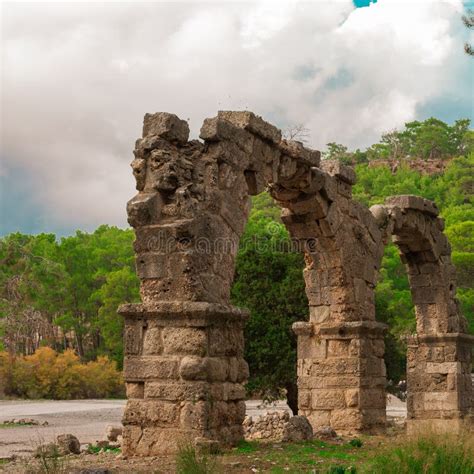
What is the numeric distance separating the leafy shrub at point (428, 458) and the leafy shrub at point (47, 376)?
26.8m

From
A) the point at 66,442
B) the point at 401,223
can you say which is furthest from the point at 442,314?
the point at 66,442

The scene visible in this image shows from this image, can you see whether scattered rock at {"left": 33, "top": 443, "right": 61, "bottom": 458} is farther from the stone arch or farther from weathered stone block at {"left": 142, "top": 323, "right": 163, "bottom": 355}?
the stone arch

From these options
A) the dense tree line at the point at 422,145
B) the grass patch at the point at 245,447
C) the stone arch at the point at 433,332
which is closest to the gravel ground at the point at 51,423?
the grass patch at the point at 245,447

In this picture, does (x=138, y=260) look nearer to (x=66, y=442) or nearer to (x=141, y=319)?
(x=141, y=319)

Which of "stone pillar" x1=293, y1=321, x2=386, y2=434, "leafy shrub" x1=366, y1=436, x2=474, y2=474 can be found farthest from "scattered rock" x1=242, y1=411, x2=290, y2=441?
"leafy shrub" x1=366, y1=436, x2=474, y2=474

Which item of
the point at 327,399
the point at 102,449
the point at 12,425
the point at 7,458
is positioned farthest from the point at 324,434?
the point at 12,425

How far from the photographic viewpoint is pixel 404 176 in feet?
A: 212

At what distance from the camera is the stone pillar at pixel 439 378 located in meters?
15.9

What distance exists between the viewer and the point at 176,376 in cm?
834

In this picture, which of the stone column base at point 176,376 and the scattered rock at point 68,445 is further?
the scattered rock at point 68,445

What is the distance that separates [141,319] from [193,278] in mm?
722

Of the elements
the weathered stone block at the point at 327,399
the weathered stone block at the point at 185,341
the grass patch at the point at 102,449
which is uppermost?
the weathered stone block at the point at 185,341

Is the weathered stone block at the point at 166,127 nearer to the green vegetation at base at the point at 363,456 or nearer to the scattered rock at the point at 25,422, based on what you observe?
the green vegetation at base at the point at 363,456

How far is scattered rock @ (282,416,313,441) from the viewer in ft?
33.1
